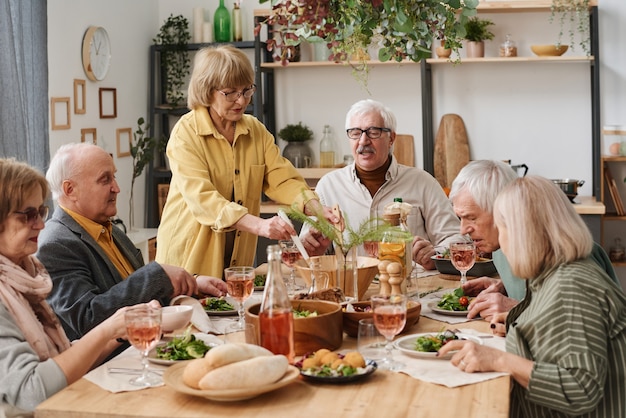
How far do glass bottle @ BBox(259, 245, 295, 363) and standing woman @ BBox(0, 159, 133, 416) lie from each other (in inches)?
13.5

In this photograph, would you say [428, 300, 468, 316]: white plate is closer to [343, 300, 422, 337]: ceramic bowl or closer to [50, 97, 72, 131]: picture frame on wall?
[343, 300, 422, 337]: ceramic bowl

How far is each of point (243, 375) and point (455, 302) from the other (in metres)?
1.01

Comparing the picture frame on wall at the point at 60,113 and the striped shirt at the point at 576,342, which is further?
the picture frame on wall at the point at 60,113

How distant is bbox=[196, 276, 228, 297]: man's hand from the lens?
9.21 feet

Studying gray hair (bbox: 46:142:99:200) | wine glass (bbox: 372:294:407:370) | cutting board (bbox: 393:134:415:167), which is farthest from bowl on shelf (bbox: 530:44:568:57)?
wine glass (bbox: 372:294:407:370)

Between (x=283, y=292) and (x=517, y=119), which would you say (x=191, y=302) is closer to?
(x=283, y=292)

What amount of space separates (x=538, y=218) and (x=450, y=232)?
1.82m

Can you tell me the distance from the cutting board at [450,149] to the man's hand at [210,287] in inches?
129

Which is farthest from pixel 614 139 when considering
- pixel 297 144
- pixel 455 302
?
pixel 455 302

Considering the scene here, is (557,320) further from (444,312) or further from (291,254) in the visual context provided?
(291,254)

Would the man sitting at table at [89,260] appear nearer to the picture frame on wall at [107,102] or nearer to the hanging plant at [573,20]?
the picture frame on wall at [107,102]

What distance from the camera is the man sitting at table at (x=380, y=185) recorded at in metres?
3.90

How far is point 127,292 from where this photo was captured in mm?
2539

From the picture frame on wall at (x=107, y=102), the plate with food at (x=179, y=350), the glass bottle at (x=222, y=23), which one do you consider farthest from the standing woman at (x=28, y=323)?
the glass bottle at (x=222, y=23)
